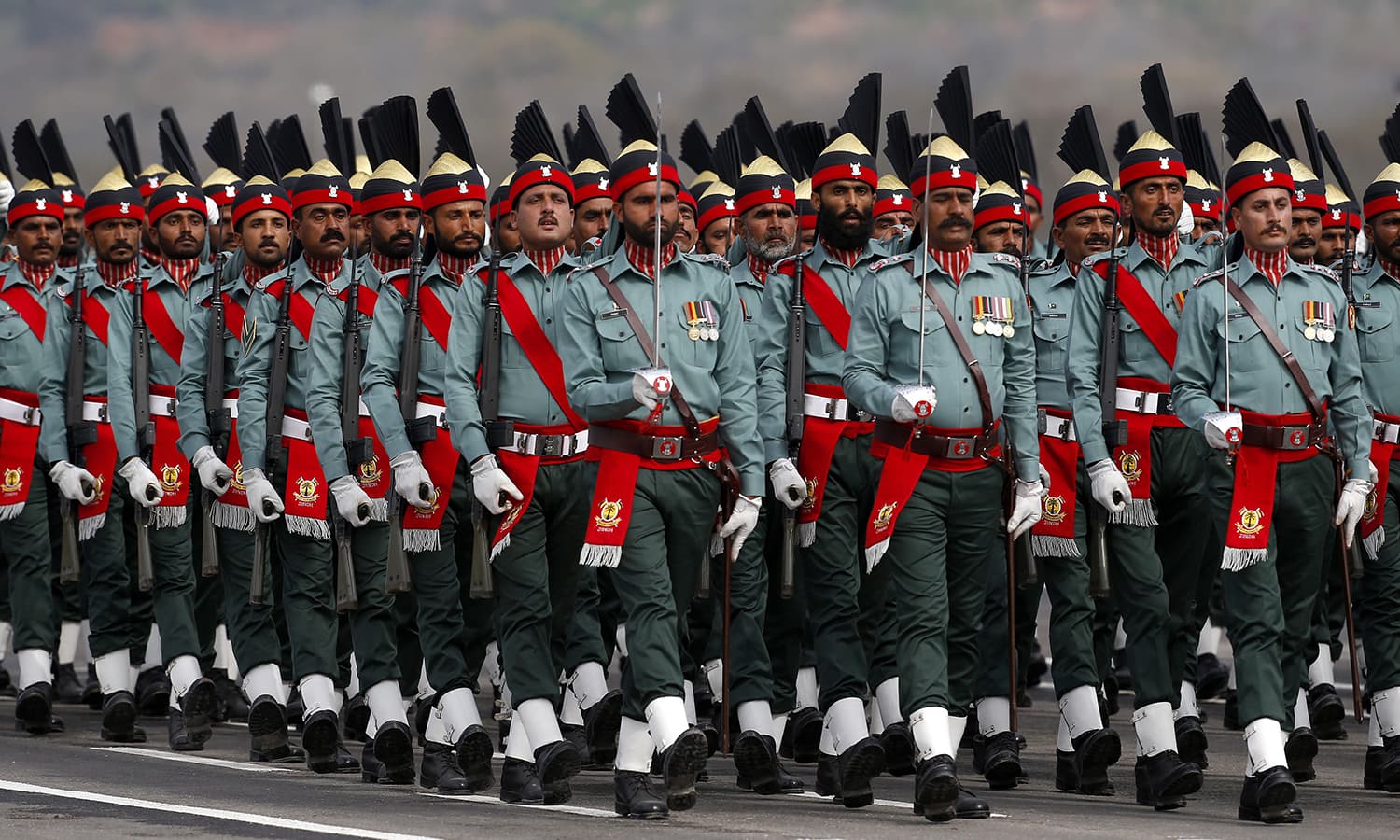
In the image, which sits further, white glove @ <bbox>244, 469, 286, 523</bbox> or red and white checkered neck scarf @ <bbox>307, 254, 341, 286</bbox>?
red and white checkered neck scarf @ <bbox>307, 254, 341, 286</bbox>

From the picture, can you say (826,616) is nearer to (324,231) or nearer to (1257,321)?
(1257,321)

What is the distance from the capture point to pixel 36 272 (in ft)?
46.9

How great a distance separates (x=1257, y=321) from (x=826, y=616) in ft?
6.95

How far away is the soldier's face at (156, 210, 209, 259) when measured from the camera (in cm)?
1390

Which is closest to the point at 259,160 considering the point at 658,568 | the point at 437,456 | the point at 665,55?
the point at 437,456

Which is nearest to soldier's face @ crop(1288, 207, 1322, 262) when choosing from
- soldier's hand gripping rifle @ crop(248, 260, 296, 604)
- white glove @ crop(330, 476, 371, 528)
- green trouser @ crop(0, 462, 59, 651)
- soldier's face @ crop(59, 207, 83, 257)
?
white glove @ crop(330, 476, 371, 528)

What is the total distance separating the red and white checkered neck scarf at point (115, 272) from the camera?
547 inches

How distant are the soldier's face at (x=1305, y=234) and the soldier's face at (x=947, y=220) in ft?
9.11

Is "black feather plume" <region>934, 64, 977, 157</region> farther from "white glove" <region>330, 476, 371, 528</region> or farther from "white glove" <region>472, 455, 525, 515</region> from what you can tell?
"white glove" <region>330, 476, 371, 528</region>

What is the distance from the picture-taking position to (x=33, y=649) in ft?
43.6

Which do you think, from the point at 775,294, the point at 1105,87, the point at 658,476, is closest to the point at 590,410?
the point at 658,476

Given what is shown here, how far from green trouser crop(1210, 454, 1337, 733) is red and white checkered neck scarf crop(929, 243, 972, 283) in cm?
129

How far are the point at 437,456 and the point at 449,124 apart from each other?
1.55 meters

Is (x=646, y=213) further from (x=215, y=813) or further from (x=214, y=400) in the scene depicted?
(x=214, y=400)
